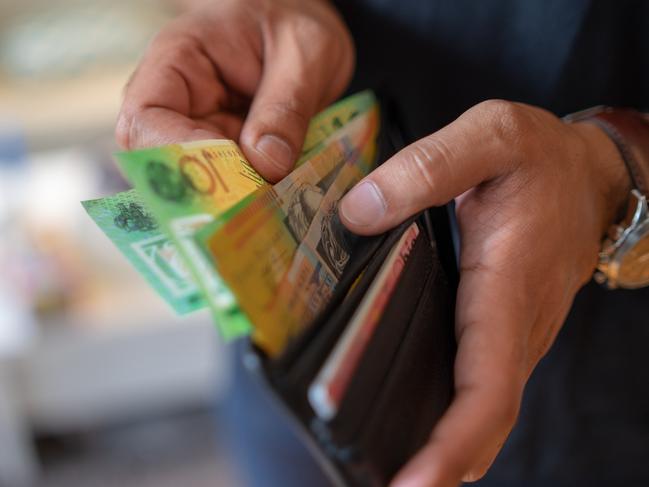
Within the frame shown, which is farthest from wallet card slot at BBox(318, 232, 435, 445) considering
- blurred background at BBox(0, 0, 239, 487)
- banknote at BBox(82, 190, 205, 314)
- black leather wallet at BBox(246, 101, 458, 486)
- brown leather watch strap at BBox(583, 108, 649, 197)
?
blurred background at BBox(0, 0, 239, 487)

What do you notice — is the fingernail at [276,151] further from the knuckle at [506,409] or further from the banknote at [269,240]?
the knuckle at [506,409]

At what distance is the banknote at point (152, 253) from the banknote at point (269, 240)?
2.4 inches

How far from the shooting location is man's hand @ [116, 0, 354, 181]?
19.4 inches

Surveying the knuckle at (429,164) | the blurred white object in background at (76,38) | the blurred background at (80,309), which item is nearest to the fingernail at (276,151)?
the knuckle at (429,164)

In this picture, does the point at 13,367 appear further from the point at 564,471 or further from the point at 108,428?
the point at 564,471

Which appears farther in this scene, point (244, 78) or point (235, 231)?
point (244, 78)

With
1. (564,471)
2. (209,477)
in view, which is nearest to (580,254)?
(564,471)

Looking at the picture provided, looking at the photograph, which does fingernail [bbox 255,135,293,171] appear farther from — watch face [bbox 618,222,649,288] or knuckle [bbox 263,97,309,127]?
watch face [bbox 618,222,649,288]

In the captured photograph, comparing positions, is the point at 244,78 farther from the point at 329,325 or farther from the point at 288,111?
the point at 329,325

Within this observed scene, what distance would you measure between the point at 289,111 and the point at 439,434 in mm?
281

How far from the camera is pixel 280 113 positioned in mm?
513

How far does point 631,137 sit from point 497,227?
168 mm

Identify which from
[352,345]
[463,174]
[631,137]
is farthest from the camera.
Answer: [631,137]

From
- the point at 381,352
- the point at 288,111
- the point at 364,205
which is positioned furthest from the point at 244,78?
the point at 381,352
